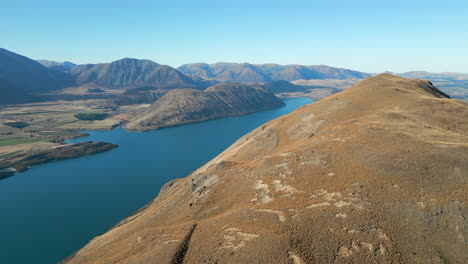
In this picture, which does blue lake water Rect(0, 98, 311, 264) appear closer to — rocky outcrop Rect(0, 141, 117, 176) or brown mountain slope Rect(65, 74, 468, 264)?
rocky outcrop Rect(0, 141, 117, 176)

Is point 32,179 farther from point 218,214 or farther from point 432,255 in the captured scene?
point 432,255

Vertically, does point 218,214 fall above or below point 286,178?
below

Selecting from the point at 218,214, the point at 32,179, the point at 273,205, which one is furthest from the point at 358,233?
the point at 32,179

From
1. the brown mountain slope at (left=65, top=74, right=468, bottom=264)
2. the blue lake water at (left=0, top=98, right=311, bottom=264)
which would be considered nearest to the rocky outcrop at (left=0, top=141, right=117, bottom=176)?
the blue lake water at (left=0, top=98, right=311, bottom=264)

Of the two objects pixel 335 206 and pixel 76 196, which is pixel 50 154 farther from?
pixel 335 206

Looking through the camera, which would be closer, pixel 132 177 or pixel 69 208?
pixel 69 208

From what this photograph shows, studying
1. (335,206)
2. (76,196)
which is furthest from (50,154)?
(335,206)

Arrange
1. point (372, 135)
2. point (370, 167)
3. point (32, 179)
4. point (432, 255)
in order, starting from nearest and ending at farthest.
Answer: point (432, 255), point (370, 167), point (372, 135), point (32, 179)
